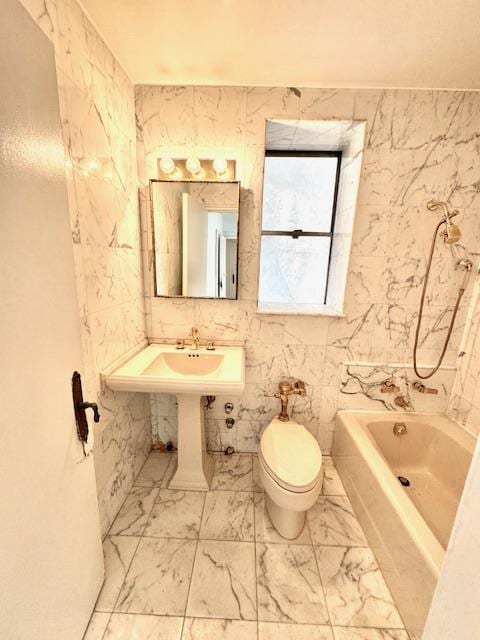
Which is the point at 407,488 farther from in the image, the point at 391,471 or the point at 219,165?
the point at 219,165

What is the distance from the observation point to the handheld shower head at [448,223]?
4.63 ft

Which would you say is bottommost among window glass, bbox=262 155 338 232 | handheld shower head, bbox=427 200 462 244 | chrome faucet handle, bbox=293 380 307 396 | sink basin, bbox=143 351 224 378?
chrome faucet handle, bbox=293 380 307 396

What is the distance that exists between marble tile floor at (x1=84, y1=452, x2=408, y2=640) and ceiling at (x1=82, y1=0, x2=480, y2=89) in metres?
2.34

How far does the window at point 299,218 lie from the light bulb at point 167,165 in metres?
0.66

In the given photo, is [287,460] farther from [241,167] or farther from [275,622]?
[241,167]

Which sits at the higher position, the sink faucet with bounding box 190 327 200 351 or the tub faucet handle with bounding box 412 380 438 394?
the sink faucet with bounding box 190 327 200 351

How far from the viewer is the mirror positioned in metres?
1.58

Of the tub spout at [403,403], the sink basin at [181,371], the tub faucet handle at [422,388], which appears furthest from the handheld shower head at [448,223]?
the sink basin at [181,371]

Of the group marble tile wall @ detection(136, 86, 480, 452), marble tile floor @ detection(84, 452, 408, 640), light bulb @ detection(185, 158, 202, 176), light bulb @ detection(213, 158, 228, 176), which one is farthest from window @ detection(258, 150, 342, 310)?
marble tile floor @ detection(84, 452, 408, 640)

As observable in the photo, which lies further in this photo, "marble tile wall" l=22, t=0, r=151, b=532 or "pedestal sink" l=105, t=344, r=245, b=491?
"pedestal sink" l=105, t=344, r=245, b=491

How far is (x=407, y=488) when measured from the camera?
1.60 m

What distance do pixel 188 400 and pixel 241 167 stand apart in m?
1.42

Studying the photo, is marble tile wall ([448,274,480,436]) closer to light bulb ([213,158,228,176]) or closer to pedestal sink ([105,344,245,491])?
pedestal sink ([105,344,245,491])

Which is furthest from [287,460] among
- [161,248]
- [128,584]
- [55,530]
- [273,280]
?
[161,248]
